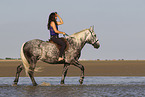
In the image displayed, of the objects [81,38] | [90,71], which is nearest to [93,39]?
[81,38]

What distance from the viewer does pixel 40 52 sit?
16109 mm

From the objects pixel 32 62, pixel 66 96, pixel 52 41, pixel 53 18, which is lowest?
pixel 66 96

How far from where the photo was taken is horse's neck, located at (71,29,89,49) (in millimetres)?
16719

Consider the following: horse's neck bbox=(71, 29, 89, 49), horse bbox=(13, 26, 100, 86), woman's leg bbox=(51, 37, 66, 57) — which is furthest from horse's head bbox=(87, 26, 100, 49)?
woman's leg bbox=(51, 37, 66, 57)

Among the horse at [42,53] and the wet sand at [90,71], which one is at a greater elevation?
the horse at [42,53]

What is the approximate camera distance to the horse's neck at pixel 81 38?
658 inches

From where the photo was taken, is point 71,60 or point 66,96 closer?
point 66,96

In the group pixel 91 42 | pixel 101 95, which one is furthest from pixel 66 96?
pixel 91 42

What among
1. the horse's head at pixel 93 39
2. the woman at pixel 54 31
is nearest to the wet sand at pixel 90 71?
the horse's head at pixel 93 39

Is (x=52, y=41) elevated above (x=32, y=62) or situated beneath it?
elevated above

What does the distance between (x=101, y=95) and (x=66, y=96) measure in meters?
1.31

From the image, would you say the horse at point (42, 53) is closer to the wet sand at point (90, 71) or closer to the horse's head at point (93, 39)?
the horse's head at point (93, 39)

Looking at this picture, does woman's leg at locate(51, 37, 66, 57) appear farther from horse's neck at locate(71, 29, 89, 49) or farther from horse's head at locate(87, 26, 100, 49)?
horse's head at locate(87, 26, 100, 49)

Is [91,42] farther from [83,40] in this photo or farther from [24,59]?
[24,59]
